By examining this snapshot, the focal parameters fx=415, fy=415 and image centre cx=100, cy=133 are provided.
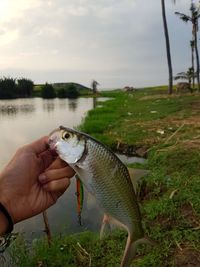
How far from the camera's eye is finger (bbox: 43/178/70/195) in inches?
116

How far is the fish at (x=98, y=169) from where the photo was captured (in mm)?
2418

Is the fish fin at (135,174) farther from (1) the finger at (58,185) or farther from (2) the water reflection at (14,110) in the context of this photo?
(2) the water reflection at (14,110)

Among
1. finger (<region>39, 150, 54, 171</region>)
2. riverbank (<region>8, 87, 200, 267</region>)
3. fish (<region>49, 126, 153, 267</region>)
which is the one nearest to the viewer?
fish (<region>49, 126, 153, 267</region>)

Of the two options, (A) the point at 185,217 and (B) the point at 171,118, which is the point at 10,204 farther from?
(B) the point at 171,118

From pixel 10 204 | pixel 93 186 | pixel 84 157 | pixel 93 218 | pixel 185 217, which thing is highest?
pixel 84 157

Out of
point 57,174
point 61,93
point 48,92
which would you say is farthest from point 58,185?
point 61,93

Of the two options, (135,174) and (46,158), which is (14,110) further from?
(46,158)

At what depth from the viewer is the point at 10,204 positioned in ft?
10.0

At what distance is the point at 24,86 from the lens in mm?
76750

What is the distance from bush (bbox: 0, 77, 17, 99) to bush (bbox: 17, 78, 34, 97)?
0.97 meters

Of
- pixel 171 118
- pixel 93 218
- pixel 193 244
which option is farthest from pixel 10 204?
pixel 171 118

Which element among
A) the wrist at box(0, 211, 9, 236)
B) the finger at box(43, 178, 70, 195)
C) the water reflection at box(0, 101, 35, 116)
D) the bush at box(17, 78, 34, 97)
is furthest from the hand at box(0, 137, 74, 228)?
the bush at box(17, 78, 34, 97)

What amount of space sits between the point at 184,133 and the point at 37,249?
7.54 m

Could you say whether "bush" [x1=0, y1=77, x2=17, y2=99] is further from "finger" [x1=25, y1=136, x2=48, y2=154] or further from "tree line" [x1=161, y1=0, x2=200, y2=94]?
"finger" [x1=25, y1=136, x2=48, y2=154]
